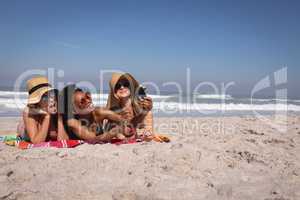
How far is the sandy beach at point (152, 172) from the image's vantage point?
238cm

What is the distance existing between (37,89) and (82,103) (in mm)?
621

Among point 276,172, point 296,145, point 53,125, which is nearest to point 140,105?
point 53,125

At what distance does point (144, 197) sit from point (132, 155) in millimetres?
1096

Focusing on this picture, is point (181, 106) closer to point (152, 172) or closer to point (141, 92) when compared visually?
point (141, 92)

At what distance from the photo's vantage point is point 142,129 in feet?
14.3

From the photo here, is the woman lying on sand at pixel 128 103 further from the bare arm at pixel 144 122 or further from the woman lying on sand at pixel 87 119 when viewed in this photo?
the woman lying on sand at pixel 87 119

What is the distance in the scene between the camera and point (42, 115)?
3.72 meters

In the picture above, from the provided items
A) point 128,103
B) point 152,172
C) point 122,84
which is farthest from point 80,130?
point 152,172

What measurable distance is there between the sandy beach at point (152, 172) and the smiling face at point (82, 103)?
1.61 ft

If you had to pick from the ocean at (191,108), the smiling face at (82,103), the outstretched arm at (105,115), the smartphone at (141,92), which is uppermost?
the smartphone at (141,92)

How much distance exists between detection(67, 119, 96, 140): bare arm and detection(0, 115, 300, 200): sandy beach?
29 cm

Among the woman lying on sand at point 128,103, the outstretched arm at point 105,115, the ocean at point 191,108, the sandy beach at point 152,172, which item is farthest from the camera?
the ocean at point 191,108

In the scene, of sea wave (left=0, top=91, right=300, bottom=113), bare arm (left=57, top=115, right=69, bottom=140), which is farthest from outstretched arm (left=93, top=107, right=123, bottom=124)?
sea wave (left=0, top=91, right=300, bottom=113)

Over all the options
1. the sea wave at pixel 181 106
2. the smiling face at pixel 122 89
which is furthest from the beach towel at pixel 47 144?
the sea wave at pixel 181 106
